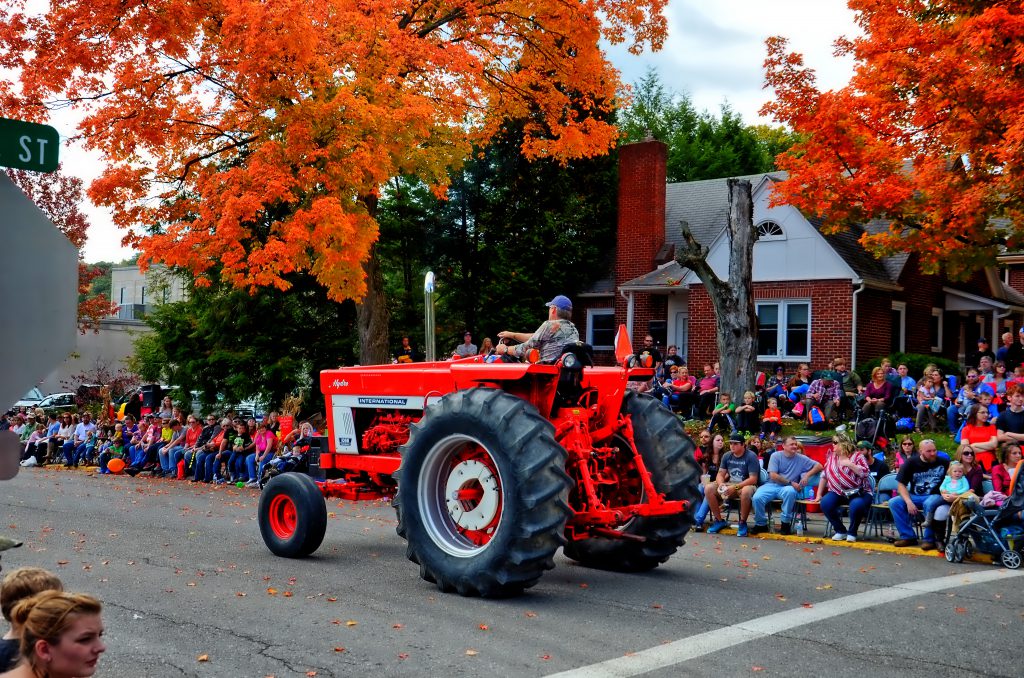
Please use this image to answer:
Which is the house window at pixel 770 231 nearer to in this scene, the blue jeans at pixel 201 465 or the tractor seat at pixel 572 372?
the blue jeans at pixel 201 465

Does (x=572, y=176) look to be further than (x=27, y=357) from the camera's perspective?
Yes

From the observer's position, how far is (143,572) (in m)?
9.39

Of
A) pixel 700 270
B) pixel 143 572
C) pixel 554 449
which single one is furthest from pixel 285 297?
pixel 554 449

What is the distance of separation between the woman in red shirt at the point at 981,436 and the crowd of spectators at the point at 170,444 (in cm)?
970

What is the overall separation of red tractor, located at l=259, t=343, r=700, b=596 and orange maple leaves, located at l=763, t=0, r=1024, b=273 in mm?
8438

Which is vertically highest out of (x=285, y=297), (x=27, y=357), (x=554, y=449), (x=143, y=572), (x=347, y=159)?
(x=347, y=159)

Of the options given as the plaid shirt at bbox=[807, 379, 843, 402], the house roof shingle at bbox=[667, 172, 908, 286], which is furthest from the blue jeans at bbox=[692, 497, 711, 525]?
the house roof shingle at bbox=[667, 172, 908, 286]

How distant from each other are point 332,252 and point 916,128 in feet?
33.1

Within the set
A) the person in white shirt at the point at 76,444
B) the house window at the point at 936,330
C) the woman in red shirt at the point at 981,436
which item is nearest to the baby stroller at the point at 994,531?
the woman in red shirt at the point at 981,436

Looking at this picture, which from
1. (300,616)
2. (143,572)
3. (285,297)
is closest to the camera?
(300,616)

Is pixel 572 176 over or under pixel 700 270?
over

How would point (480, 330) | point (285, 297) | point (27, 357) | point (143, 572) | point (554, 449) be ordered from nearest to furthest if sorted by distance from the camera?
point (27, 357)
point (554, 449)
point (143, 572)
point (285, 297)
point (480, 330)

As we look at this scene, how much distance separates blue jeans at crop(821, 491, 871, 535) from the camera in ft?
41.2

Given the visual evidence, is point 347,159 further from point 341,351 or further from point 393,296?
point 393,296
